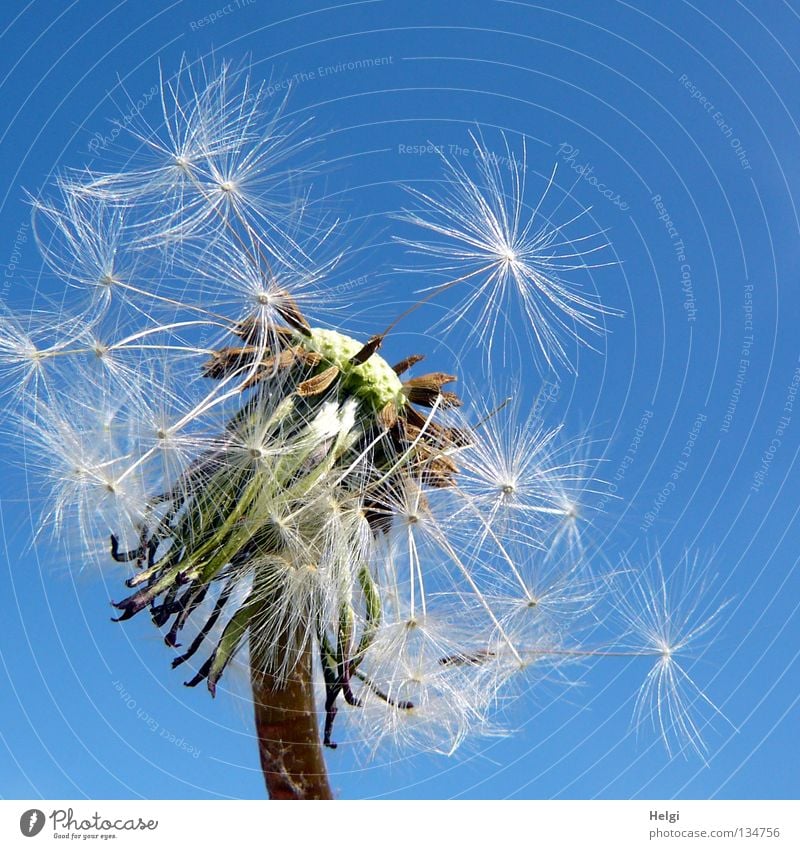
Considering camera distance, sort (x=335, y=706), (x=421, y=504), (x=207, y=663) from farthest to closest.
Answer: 1. (x=421, y=504)
2. (x=335, y=706)
3. (x=207, y=663)

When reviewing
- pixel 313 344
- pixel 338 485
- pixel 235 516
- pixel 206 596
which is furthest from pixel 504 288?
pixel 206 596

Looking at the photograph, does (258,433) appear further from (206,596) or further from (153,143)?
(153,143)

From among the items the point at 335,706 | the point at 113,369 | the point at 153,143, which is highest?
the point at 153,143

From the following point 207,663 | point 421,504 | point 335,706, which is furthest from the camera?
point 421,504

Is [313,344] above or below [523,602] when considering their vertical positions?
above

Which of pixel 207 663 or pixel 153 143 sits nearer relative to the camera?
pixel 207 663

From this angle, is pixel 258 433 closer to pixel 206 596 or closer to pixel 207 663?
pixel 206 596

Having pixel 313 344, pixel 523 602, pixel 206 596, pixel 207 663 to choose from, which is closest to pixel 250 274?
pixel 313 344
